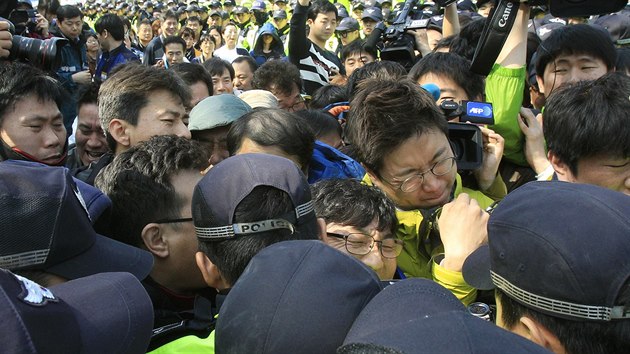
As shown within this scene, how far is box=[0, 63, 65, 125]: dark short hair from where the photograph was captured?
2934 millimetres

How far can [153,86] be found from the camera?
3.07m

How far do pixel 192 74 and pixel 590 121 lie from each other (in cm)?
282

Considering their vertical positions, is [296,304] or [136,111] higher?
[296,304]

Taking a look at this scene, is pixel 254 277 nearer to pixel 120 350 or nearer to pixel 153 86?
pixel 120 350

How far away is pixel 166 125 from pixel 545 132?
65.4 inches

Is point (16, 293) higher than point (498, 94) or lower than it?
higher

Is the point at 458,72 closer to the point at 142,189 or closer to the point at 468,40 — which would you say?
the point at 468,40

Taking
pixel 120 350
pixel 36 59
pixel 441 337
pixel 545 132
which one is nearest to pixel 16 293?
pixel 120 350

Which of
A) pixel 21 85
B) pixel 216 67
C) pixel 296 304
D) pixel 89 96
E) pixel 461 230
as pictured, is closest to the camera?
pixel 296 304

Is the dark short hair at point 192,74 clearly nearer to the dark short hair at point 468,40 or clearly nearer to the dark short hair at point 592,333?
the dark short hair at point 468,40

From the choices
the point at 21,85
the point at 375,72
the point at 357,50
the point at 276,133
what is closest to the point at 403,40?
the point at 357,50

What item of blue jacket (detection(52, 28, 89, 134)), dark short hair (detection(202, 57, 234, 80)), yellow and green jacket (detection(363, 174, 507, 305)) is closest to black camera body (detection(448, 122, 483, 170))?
yellow and green jacket (detection(363, 174, 507, 305))

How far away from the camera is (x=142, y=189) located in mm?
2162

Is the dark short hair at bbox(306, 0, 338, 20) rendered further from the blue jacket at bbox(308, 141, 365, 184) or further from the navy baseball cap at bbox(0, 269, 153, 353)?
the navy baseball cap at bbox(0, 269, 153, 353)
